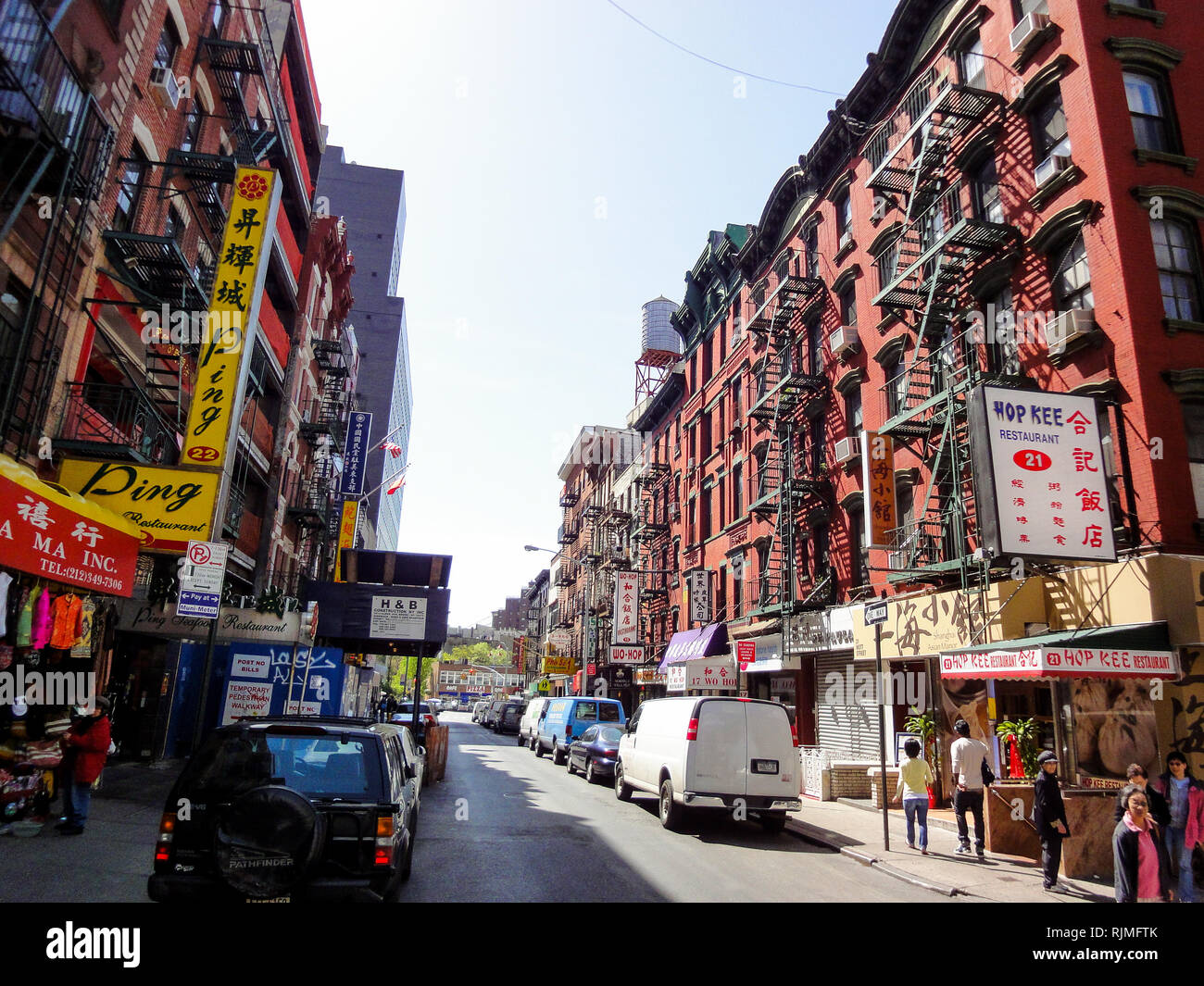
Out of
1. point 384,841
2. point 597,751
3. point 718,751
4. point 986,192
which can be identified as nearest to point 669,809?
point 718,751

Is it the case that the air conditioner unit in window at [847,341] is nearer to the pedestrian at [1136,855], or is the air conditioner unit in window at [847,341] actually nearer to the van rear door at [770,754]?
the van rear door at [770,754]

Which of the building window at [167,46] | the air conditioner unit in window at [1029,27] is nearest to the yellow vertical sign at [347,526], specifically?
the building window at [167,46]

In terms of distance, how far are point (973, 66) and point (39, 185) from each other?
790 inches

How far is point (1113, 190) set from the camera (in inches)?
560

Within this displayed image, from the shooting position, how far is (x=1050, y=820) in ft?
31.7

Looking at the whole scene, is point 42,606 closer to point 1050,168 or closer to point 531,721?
point 1050,168

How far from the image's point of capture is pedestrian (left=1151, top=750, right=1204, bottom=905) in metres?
8.95

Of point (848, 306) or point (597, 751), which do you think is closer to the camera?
point (597, 751)

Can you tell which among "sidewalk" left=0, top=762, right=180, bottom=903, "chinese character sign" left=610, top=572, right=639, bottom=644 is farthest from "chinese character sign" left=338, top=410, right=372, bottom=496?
"sidewalk" left=0, top=762, right=180, bottom=903

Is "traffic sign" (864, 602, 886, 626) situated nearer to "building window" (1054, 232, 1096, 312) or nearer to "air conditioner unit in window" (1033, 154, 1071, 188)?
"building window" (1054, 232, 1096, 312)

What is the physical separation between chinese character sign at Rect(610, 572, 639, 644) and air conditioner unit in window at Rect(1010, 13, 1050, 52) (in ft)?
90.3

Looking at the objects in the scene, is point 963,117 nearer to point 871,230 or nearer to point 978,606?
point 871,230

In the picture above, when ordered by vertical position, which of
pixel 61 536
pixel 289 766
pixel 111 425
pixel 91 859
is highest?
pixel 111 425
